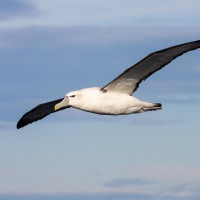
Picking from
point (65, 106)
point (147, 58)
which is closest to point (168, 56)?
point (147, 58)

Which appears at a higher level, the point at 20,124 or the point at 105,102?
the point at 20,124

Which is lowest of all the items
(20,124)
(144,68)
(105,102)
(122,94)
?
(105,102)

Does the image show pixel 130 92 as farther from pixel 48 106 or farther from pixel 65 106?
pixel 48 106

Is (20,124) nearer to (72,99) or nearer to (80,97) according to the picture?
(72,99)

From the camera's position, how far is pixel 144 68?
1688cm

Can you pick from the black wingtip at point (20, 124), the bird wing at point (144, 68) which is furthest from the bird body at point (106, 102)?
the black wingtip at point (20, 124)

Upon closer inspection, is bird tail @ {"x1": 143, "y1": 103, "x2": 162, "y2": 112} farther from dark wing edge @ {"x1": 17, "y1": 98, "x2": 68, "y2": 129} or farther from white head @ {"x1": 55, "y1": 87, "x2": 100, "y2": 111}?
dark wing edge @ {"x1": 17, "y1": 98, "x2": 68, "y2": 129}

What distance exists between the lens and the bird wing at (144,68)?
1617 cm

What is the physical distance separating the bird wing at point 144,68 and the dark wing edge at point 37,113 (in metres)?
4.19

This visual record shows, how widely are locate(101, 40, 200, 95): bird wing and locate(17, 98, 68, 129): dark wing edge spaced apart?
13.7ft

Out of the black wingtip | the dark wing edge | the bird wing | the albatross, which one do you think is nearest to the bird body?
the albatross

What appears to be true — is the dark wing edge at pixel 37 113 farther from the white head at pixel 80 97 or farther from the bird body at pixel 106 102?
the bird body at pixel 106 102

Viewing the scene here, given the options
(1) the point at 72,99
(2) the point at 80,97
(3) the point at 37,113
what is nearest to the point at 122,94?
(2) the point at 80,97

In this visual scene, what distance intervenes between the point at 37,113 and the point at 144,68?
18.4 feet
